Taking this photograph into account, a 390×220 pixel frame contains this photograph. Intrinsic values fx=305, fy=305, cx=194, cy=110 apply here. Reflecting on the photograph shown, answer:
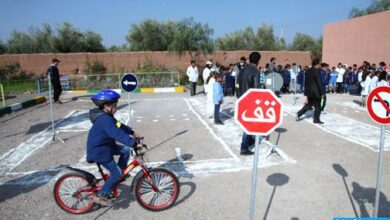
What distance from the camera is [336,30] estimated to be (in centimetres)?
2573

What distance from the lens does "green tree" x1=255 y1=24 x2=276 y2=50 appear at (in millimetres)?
50781

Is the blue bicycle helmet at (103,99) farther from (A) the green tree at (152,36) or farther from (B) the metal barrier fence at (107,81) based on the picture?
(A) the green tree at (152,36)

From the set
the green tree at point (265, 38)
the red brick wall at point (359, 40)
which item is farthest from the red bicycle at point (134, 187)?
the green tree at point (265, 38)

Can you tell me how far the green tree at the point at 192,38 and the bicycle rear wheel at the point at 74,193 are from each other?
21.8 metres

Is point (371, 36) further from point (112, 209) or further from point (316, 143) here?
point (112, 209)

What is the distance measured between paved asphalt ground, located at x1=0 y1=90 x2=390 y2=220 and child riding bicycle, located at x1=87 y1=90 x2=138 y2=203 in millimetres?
508

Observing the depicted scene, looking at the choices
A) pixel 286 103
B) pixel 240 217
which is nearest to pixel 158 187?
pixel 240 217

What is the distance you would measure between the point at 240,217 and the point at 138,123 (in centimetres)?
680

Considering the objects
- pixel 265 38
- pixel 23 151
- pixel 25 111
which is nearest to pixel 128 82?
pixel 23 151

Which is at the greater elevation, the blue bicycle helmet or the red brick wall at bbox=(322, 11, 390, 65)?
the red brick wall at bbox=(322, 11, 390, 65)

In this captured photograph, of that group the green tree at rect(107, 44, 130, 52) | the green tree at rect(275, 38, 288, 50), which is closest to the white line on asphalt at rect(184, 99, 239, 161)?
the green tree at rect(107, 44, 130, 52)

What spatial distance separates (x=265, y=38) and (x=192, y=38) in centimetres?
2995

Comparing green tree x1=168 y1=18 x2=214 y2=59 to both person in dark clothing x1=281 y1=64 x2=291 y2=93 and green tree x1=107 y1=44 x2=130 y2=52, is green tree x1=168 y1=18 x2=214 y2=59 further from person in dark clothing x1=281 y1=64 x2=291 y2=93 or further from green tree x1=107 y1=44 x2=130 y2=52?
green tree x1=107 y1=44 x2=130 y2=52

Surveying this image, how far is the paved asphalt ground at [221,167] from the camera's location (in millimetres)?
4496
